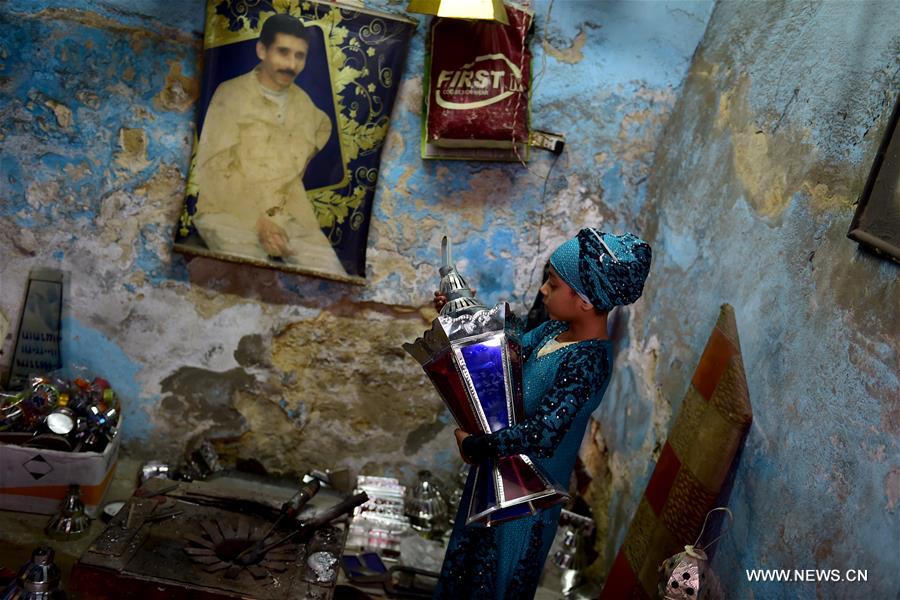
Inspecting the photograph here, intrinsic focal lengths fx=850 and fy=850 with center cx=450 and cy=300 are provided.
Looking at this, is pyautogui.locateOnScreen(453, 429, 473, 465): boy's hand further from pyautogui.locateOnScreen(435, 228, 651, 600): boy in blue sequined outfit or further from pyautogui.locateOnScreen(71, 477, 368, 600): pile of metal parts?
pyautogui.locateOnScreen(71, 477, 368, 600): pile of metal parts

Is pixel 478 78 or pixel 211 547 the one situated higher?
pixel 478 78

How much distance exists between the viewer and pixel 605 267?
2734 millimetres

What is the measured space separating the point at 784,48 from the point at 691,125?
0.71 meters

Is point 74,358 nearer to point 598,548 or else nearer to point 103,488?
point 103,488

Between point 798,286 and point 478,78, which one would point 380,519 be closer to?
point 478,78

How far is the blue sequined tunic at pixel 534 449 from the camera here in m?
2.71

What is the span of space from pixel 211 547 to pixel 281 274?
139 cm

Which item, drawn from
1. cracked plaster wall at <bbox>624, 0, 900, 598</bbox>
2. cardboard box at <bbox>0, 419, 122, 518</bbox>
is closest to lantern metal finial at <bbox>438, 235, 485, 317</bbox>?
cracked plaster wall at <bbox>624, 0, 900, 598</bbox>

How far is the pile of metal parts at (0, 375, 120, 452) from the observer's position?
3.70m

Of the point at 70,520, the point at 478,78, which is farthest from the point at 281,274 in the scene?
the point at 70,520

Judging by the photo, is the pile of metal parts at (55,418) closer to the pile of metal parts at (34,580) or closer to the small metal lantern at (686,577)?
the pile of metal parts at (34,580)

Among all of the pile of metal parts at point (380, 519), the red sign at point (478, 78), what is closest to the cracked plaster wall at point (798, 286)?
the red sign at point (478, 78)

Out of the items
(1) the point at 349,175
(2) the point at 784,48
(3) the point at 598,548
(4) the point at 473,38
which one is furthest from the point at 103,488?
(2) the point at 784,48

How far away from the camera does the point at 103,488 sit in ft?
12.8
